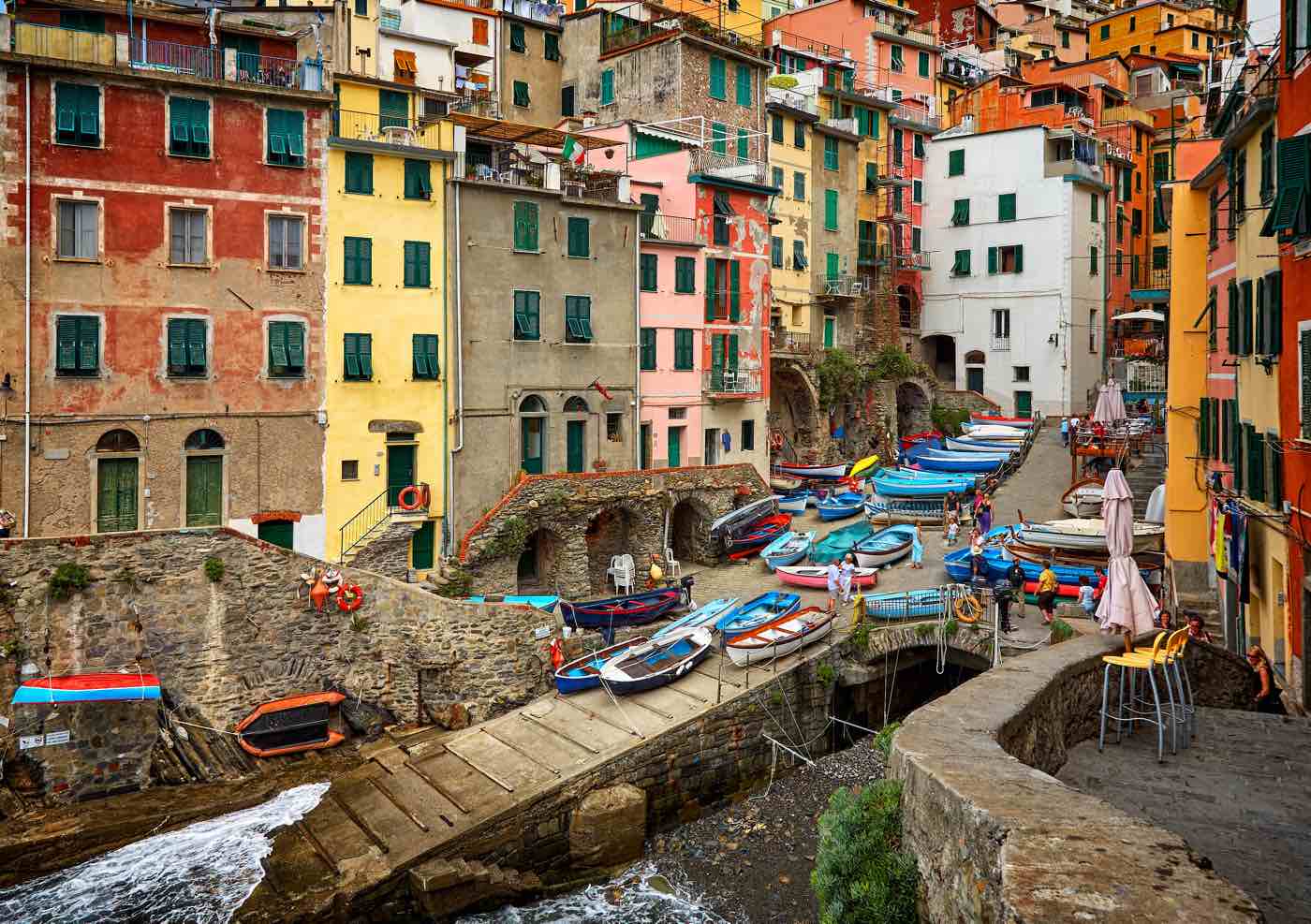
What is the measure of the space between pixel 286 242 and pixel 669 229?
1591 centimetres

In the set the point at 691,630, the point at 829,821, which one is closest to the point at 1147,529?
the point at 691,630

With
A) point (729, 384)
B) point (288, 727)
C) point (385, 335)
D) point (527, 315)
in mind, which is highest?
point (527, 315)

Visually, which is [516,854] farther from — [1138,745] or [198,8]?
[198,8]

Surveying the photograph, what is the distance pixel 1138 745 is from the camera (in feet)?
45.3

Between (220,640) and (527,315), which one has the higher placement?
(527,315)

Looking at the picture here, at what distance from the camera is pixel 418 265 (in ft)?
112

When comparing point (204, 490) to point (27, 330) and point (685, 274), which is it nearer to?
point (27, 330)

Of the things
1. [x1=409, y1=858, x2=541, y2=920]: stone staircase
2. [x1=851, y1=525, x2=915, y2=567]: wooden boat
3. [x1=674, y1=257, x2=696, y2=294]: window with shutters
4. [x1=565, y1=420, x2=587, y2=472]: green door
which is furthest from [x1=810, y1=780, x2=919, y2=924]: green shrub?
[x1=674, y1=257, x2=696, y2=294]: window with shutters

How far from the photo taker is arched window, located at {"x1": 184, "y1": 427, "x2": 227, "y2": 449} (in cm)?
3069

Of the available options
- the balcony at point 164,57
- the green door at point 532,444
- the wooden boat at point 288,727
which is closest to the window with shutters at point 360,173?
the balcony at point 164,57

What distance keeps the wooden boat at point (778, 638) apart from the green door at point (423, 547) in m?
11.6

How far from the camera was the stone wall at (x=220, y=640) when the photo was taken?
25375 mm

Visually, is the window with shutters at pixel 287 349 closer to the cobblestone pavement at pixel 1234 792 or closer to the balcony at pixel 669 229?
the balcony at pixel 669 229

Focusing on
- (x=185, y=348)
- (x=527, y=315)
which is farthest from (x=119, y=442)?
(x=527, y=315)
